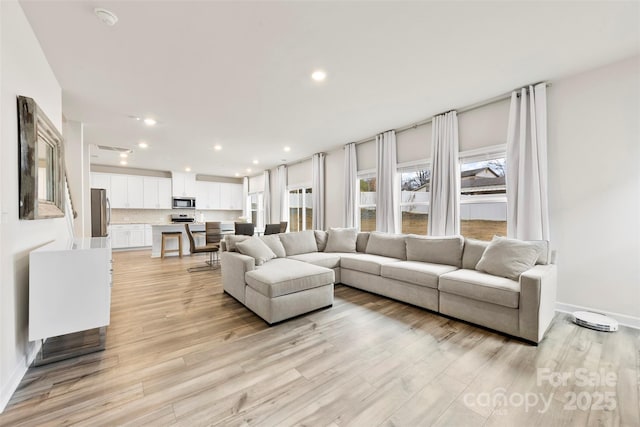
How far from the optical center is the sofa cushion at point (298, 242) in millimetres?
4215

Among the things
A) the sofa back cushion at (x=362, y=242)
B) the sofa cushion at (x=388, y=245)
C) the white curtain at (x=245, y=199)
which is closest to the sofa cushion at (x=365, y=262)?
the sofa cushion at (x=388, y=245)

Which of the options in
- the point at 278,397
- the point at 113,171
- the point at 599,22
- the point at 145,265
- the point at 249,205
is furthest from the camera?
the point at 249,205

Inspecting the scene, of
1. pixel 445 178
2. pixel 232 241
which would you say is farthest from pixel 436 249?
pixel 232 241

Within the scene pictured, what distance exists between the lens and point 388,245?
4.13 m

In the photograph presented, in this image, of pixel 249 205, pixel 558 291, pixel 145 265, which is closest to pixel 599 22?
pixel 558 291

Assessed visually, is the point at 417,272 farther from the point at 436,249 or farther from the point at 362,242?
the point at 362,242

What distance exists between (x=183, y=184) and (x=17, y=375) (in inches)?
319

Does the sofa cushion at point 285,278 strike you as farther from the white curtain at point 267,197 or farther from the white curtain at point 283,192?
the white curtain at point 267,197

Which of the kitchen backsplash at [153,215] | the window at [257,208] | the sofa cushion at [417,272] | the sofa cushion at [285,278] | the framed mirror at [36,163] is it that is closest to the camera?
the framed mirror at [36,163]

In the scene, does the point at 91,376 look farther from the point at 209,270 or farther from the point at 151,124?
the point at 151,124

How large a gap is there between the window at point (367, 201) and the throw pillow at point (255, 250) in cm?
266

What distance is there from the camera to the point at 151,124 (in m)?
4.32

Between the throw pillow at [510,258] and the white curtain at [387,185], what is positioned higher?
the white curtain at [387,185]

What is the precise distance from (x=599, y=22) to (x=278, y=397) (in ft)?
12.4
